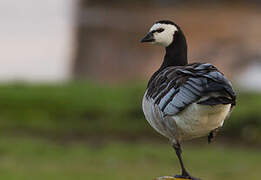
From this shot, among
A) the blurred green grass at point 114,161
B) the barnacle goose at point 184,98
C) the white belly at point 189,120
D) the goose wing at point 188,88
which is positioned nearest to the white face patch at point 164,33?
the barnacle goose at point 184,98

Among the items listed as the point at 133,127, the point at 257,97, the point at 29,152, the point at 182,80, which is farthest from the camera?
the point at 257,97

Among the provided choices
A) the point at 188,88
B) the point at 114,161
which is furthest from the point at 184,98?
the point at 114,161

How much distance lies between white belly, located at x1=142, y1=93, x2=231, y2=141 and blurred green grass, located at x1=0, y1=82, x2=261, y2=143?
28.9ft

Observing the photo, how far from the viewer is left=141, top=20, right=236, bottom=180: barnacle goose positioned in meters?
5.82

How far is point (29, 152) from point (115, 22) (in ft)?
42.8

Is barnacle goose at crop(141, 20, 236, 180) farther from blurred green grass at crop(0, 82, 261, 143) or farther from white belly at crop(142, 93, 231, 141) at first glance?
blurred green grass at crop(0, 82, 261, 143)

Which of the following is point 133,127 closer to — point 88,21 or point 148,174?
point 148,174

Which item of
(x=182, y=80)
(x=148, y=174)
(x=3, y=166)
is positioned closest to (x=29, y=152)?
(x=3, y=166)

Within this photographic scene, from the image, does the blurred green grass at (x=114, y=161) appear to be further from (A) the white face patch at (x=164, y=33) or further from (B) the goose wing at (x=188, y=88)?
(B) the goose wing at (x=188, y=88)

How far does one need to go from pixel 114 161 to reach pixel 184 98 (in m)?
7.39

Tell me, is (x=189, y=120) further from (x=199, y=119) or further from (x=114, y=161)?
(x=114, y=161)

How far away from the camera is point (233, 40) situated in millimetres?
24703

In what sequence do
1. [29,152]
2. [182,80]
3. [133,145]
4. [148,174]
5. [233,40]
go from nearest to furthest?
[182,80]
[148,174]
[29,152]
[133,145]
[233,40]

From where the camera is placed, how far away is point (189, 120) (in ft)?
19.9
